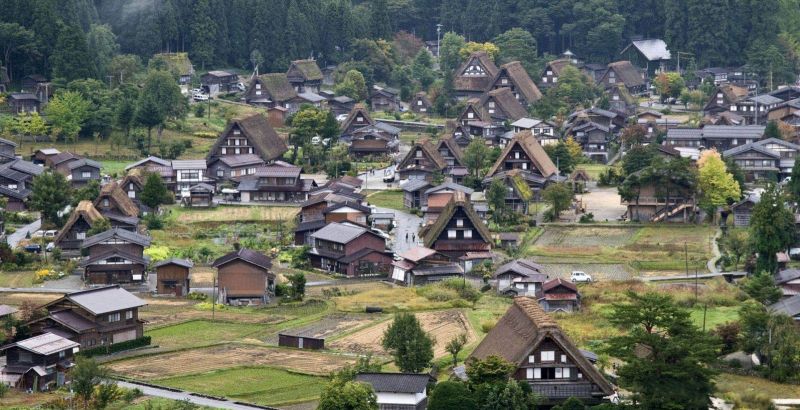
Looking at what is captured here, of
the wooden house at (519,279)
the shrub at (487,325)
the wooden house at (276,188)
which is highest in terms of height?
the wooden house at (276,188)

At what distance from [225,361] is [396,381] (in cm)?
651

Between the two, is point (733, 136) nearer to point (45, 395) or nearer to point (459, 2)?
point (459, 2)

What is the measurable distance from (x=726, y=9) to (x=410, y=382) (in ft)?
175

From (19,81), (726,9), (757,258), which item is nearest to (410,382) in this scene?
(757,258)

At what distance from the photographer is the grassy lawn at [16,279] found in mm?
45906

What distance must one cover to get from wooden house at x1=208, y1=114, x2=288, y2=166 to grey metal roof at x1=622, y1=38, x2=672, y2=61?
2737 cm

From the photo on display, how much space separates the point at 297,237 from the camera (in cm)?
5150

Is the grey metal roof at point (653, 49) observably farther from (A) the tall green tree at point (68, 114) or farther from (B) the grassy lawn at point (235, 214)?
(B) the grassy lawn at point (235, 214)

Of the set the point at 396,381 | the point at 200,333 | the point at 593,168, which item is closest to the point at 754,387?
the point at 396,381

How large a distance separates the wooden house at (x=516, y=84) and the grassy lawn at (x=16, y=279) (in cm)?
3125

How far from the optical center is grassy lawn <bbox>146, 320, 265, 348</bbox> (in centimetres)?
4003

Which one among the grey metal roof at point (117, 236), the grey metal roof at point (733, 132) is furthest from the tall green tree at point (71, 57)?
the grey metal roof at point (733, 132)

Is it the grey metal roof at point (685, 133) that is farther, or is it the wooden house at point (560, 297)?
the grey metal roof at point (685, 133)

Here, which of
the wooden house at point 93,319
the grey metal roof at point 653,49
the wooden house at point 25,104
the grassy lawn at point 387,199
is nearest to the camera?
the wooden house at point 93,319
